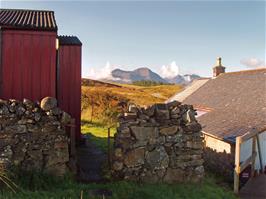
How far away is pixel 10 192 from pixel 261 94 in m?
14.7

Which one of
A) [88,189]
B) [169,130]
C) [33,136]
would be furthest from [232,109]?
[33,136]

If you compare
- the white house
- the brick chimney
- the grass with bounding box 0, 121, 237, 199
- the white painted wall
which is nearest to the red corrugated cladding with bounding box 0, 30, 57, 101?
the grass with bounding box 0, 121, 237, 199

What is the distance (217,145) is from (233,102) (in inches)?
199

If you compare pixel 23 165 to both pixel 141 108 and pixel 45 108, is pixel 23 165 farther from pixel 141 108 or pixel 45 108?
pixel 141 108

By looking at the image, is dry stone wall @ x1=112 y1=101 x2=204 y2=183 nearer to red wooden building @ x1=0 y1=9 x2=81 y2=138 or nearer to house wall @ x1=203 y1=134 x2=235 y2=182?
house wall @ x1=203 y1=134 x2=235 y2=182

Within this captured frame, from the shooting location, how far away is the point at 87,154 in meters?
12.3

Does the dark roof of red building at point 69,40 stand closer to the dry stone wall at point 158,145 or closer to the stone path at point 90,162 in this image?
the stone path at point 90,162

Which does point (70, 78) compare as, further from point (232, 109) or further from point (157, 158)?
point (232, 109)

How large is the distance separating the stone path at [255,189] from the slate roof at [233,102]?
6.60ft

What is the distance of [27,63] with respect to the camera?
33.9 ft

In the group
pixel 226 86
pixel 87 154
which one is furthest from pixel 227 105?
pixel 87 154

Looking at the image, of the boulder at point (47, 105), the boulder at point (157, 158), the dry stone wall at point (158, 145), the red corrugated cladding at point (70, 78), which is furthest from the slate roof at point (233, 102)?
the boulder at point (47, 105)

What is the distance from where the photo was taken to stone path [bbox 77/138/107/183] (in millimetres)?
9273

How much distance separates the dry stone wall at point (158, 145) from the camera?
8.95 m
